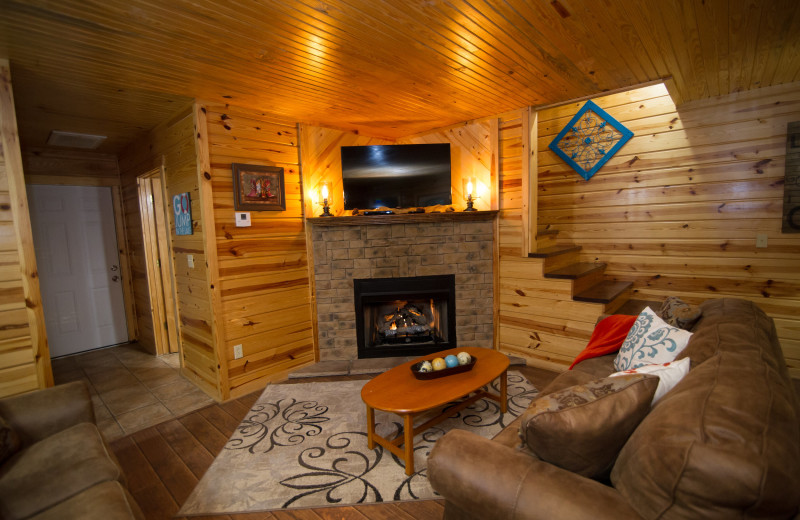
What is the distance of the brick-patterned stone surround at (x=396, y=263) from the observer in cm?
365

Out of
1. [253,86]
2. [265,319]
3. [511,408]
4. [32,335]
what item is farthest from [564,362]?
[32,335]

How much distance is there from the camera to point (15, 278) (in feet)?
7.07

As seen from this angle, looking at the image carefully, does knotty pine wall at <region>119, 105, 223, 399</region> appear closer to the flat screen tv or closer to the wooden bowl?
the flat screen tv

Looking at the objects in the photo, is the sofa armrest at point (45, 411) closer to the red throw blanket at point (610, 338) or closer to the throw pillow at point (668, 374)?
the throw pillow at point (668, 374)

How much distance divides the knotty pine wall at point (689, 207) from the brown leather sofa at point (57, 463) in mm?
3196

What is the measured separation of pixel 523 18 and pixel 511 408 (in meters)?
2.45

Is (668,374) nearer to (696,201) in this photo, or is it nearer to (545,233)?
(545,233)

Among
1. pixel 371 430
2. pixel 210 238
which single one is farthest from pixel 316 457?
pixel 210 238

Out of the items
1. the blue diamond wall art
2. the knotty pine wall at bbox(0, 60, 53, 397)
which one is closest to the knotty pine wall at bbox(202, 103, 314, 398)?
the knotty pine wall at bbox(0, 60, 53, 397)

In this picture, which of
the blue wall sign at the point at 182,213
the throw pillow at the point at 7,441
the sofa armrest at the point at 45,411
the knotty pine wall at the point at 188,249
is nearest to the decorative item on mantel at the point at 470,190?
the knotty pine wall at the point at 188,249

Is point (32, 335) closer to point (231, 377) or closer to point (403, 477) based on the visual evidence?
point (231, 377)

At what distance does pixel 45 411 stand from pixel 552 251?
370 centimetres

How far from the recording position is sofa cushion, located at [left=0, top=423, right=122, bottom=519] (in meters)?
1.34

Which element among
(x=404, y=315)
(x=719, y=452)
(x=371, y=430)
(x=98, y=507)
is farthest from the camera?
(x=404, y=315)
